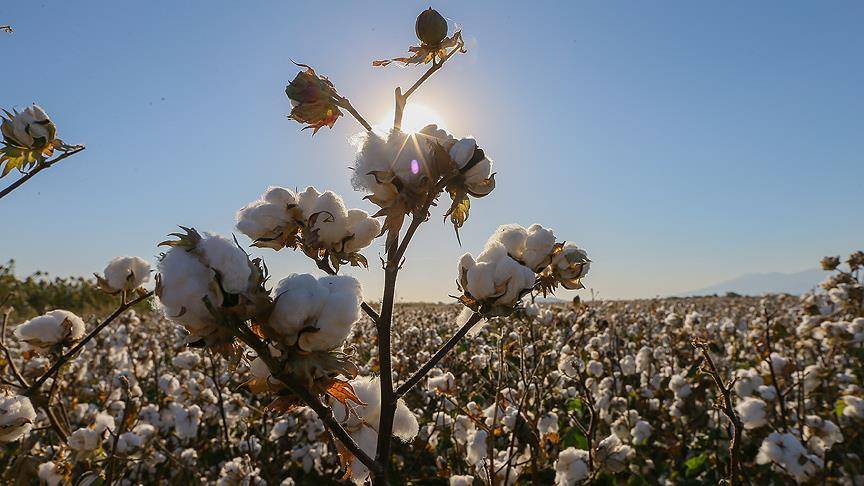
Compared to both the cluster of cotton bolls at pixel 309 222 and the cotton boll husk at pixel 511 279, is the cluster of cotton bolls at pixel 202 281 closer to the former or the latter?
the cluster of cotton bolls at pixel 309 222

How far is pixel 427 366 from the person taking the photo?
153 centimetres

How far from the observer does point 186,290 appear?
105 centimetres

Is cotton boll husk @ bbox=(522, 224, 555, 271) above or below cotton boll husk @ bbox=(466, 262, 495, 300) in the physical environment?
above

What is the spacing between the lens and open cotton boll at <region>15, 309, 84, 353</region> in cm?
264

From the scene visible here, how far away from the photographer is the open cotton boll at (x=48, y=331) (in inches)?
104

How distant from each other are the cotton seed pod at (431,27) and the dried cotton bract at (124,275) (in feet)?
6.38

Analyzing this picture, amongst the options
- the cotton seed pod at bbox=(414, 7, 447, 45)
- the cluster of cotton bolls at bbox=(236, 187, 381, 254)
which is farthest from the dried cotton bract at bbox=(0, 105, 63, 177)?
the cotton seed pod at bbox=(414, 7, 447, 45)

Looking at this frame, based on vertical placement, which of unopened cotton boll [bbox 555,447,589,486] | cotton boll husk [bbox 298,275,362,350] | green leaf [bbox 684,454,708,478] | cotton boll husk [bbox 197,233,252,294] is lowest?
green leaf [bbox 684,454,708,478]

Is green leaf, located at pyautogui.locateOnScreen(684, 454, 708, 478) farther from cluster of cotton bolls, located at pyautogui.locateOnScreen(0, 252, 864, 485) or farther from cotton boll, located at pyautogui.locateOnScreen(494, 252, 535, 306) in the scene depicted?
cotton boll, located at pyautogui.locateOnScreen(494, 252, 535, 306)

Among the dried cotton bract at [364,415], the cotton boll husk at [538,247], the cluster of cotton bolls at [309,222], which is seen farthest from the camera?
the cotton boll husk at [538,247]

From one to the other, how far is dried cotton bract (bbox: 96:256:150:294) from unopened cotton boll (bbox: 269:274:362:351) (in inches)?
78.6

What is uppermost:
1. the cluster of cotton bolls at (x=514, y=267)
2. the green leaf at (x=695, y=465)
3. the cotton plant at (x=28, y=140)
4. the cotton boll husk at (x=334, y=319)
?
the cotton plant at (x=28, y=140)

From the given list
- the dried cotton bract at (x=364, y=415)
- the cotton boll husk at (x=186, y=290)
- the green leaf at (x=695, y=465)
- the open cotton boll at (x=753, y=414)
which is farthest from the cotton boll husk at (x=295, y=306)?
the green leaf at (x=695, y=465)

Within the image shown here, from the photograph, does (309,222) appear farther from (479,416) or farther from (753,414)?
(753,414)
